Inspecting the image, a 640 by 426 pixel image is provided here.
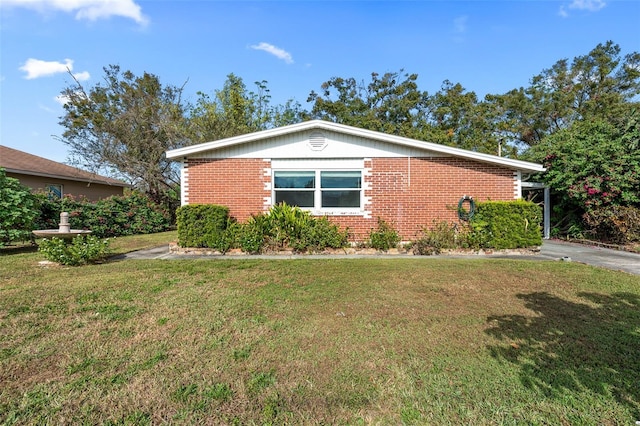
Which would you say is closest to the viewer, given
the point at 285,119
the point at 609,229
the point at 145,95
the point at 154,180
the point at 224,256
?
the point at 224,256

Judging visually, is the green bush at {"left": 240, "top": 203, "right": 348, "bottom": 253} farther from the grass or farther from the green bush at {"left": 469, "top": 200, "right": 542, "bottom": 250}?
the green bush at {"left": 469, "top": 200, "right": 542, "bottom": 250}

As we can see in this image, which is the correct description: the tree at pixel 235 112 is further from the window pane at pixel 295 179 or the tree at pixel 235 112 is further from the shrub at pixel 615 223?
the shrub at pixel 615 223

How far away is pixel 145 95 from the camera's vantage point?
19047 millimetres

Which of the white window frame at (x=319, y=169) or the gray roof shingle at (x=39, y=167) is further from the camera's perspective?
the gray roof shingle at (x=39, y=167)

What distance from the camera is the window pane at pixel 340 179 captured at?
962 cm

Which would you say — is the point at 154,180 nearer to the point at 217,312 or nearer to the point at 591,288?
the point at 217,312

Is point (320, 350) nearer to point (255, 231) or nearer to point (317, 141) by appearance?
point (255, 231)

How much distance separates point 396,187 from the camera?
31.2 feet

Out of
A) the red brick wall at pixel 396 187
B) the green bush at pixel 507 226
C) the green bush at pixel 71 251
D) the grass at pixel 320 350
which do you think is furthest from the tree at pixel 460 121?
the green bush at pixel 71 251

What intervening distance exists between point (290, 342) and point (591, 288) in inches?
199

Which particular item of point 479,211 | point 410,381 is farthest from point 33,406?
point 479,211

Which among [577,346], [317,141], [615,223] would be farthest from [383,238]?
[615,223]

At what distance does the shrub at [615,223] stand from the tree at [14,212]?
1791cm

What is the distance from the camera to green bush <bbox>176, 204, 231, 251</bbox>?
8.56 m
